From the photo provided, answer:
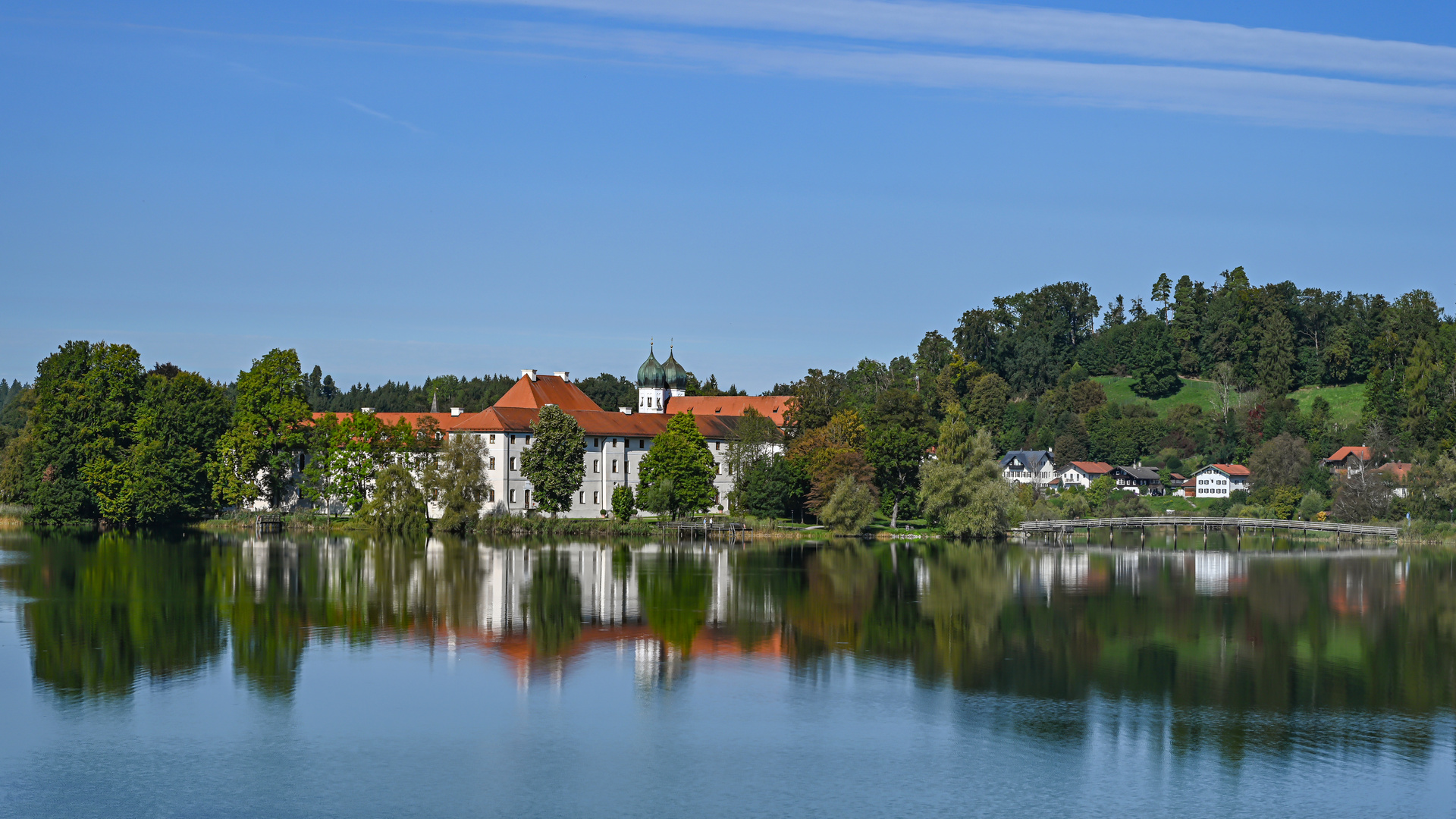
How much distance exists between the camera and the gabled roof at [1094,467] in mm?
122750

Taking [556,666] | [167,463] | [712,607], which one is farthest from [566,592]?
[167,463]

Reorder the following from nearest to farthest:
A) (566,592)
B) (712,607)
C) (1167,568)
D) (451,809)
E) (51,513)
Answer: (451,809), (712,607), (566,592), (1167,568), (51,513)

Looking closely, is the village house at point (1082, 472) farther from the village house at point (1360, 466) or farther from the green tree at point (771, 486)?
the green tree at point (771, 486)

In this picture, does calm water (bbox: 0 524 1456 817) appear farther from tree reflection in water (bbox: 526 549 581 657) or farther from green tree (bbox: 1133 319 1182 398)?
green tree (bbox: 1133 319 1182 398)

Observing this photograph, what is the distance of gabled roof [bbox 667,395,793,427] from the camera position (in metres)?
110

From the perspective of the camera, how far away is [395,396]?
510 feet

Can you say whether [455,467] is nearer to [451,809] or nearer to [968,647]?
[968,647]

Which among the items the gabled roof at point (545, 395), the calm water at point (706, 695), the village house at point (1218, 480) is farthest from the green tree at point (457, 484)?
the village house at point (1218, 480)

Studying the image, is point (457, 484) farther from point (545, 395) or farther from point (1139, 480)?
point (1139, 480)

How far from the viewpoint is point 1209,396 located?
13662 cm

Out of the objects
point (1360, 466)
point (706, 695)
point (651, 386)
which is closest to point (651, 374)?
point (651, 386)

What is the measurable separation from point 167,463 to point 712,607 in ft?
134

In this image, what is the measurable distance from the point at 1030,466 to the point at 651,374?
3798 centimetres

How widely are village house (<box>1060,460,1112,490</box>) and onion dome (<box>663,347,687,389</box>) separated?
35107 mm
